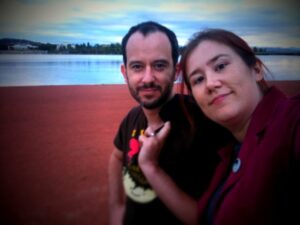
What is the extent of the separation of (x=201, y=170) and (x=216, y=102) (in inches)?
10.0

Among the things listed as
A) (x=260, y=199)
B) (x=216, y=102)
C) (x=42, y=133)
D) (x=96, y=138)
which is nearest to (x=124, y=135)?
(x=216, y=102)

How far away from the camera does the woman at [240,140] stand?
1.61ft

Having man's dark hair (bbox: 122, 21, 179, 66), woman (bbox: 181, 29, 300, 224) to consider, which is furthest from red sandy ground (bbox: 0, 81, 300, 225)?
woman (bbox: 181, 29, 300, 224)

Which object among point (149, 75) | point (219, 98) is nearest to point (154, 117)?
point (149, 75)

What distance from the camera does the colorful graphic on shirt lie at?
0.83 m

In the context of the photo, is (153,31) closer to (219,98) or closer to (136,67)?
(136,67)

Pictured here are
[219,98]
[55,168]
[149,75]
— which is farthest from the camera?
[55,168]

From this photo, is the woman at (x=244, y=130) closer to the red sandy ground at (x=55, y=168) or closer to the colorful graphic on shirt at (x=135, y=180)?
the colorful graphic on shirt at (x=135, y=180)

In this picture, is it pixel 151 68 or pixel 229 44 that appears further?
pixel 151 68

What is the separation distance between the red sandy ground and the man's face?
1.03 metres

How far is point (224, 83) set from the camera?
65cm

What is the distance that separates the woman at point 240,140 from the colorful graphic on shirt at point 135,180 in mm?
86

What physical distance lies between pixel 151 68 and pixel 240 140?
365 mm

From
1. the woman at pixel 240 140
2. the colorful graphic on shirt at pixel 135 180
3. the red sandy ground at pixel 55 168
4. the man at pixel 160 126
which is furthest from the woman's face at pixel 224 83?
the red sandy ground at pixel 55 168
